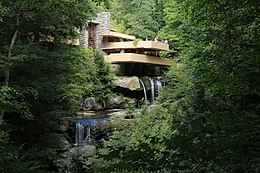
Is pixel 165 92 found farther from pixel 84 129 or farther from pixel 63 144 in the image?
pixel 63 144

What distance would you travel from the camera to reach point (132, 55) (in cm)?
1802

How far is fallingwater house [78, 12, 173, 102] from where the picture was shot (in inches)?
701

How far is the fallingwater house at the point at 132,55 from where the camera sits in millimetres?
17797

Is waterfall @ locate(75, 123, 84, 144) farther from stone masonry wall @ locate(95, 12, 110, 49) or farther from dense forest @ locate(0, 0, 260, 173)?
stone masonry wall @ locate(95, 12, 110, 49)

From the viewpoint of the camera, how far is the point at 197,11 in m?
6.89

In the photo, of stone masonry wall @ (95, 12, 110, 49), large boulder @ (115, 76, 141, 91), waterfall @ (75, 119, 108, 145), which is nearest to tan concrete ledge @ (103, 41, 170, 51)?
stone masonry wall @ (95, 12, 110, 49)

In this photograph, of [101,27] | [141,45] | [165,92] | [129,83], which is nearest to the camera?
[165,92]

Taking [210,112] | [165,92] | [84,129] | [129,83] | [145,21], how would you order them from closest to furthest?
1. [210,112]
2. [165,92]
3. [84,129]
4. [129,83]
5. [145,21]

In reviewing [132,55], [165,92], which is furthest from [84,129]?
[132,55]

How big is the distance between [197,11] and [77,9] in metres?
3.68

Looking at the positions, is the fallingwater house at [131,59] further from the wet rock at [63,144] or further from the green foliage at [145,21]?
the wet rock at [63,144]

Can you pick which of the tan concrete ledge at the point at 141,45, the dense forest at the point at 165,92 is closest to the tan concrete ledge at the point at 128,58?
the tan concrete ledge at the point at 141,45

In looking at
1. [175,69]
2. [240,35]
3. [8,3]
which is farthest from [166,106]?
[8,3]

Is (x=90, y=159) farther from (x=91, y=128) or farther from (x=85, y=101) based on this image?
(x=85, y=101)
